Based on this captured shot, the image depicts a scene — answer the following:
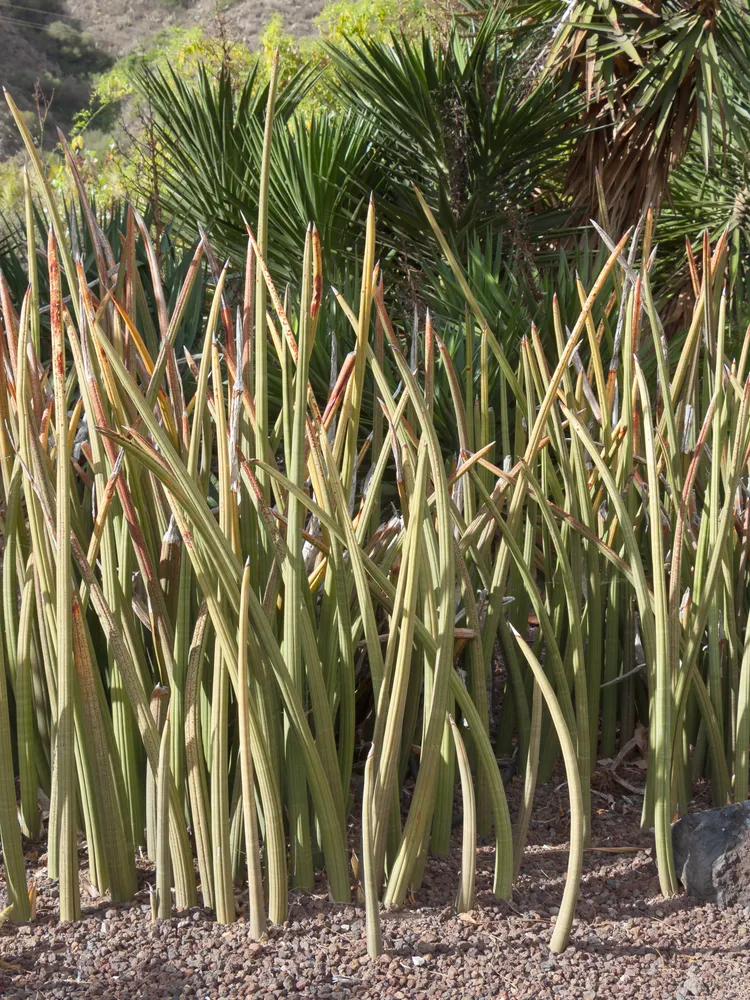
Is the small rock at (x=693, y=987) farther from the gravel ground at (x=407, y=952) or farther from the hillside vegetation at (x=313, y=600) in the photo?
the hillside vegetation at (x=313, y=600)

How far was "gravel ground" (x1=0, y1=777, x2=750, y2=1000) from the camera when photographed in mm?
1005

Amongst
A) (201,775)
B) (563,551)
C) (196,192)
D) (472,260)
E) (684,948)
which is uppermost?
(196,192)

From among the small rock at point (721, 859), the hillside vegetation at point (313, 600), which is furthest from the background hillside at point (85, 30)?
the small rock at point (721, 859)

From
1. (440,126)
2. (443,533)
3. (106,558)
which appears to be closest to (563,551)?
(443,533)

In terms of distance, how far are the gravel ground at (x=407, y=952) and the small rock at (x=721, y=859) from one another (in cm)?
2

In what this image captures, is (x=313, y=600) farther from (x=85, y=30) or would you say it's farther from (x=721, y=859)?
(x=85, y=30)

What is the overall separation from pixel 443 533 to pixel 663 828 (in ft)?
1.62

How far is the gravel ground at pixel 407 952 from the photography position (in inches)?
39.6

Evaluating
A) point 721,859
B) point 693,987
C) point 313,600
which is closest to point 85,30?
point 313,600

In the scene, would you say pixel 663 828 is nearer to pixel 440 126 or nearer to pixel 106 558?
pixel 106 558

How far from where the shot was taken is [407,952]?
105cm

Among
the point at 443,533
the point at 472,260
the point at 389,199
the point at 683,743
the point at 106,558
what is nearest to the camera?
the point at 443,533

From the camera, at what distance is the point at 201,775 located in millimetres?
1073

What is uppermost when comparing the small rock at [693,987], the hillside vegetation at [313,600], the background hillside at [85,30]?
the background hillside at [85,30]
